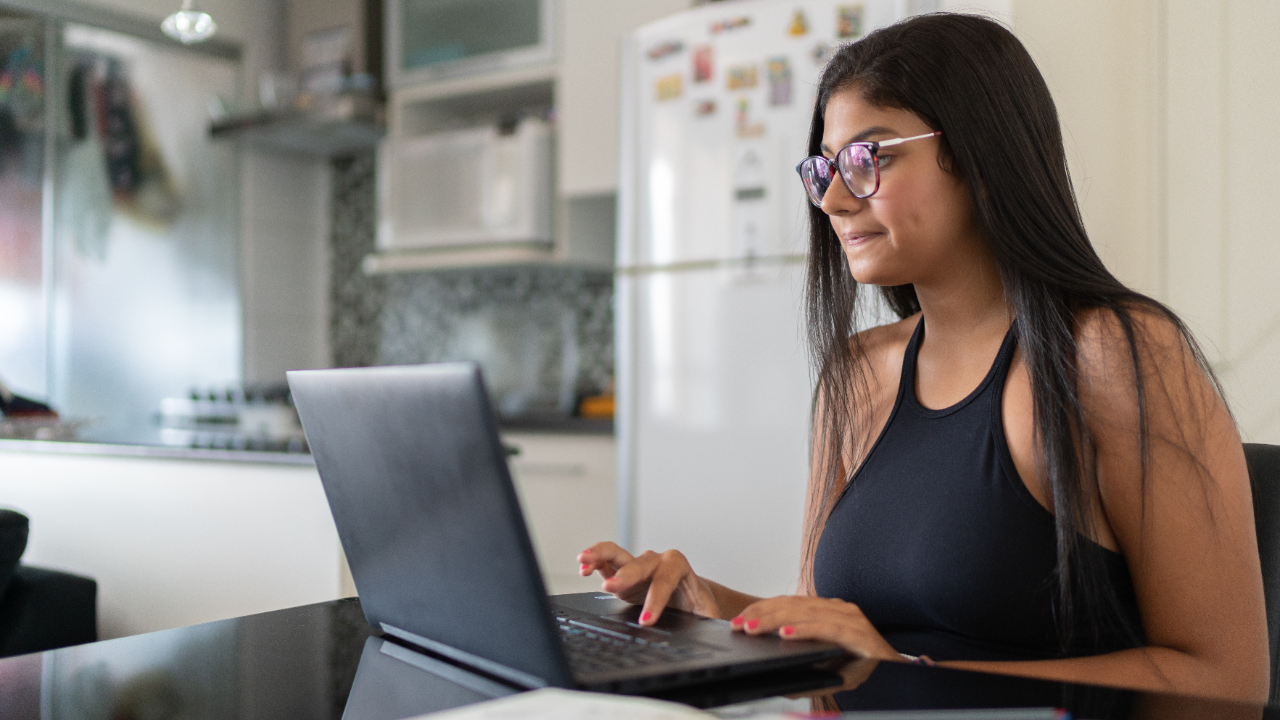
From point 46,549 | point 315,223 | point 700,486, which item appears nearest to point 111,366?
point 315,223

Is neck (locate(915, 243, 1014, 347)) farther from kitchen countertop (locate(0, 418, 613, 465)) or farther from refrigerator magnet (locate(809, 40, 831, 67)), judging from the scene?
refrigerator magnet (locate(809, 40, 831, 67))

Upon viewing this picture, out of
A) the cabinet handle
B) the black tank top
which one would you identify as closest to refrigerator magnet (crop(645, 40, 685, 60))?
the cabinet handle

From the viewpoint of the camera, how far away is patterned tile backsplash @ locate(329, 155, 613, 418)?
3820mm

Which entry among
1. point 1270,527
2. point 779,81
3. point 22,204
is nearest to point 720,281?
point 779,81

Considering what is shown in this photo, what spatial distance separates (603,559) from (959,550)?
34 centimetres

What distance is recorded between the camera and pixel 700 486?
2645 millimetres

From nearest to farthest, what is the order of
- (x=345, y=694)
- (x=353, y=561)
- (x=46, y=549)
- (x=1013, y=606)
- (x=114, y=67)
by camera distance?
(x=345, y=694)
(x=353, y=561)
(x=1013, y=606)
(x=46, y=549)
(x=114, y=67)

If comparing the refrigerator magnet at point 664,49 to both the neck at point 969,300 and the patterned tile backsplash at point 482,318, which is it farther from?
the neck at point 969,300

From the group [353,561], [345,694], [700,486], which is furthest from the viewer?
[700,486]

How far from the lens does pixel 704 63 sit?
8.82 ft

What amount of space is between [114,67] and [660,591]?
13.0 feet

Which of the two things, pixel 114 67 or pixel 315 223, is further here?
pixel 315 223

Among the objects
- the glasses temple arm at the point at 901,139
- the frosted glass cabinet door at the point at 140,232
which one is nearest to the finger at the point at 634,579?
the glasses temple arm at the point at 901,139

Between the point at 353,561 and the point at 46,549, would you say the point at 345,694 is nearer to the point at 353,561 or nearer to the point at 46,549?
the point at 353,561
